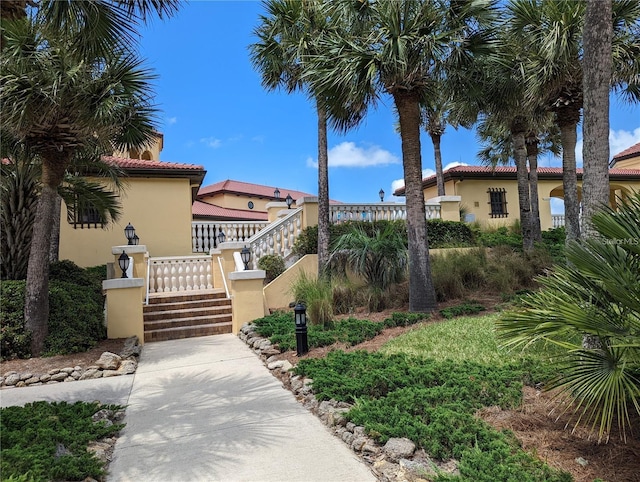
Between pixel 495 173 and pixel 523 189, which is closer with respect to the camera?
pixel 523 189

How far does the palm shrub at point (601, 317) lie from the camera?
2.92 meters

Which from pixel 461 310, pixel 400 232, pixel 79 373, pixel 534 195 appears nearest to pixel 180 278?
pixel 79 373

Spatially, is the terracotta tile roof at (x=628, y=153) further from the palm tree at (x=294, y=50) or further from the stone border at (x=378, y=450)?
the stone border at (x=378, y=450)

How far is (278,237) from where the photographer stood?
13.1m

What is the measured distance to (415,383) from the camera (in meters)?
4.98

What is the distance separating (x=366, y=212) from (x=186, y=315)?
22.0 feet

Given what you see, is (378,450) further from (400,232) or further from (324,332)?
(400,232)

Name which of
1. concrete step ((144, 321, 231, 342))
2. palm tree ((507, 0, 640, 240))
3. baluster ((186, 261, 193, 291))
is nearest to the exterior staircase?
concrete step ((144, 321, 231, 342))

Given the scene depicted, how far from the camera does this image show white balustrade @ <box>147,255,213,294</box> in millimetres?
12914

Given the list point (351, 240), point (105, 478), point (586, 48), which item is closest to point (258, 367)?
point (105, 478)

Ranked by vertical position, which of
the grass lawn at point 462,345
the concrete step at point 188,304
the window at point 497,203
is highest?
the window at point 497,203

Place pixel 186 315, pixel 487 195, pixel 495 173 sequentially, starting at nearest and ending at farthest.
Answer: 1. pixel 186 315
2. pixel 495 173
3. pixel 487 195

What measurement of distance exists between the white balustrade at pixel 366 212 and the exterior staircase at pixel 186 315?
4.50 meters

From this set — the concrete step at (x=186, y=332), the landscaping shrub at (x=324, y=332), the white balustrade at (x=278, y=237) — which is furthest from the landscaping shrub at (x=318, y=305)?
the white balustrade at (x=278, y=237)
